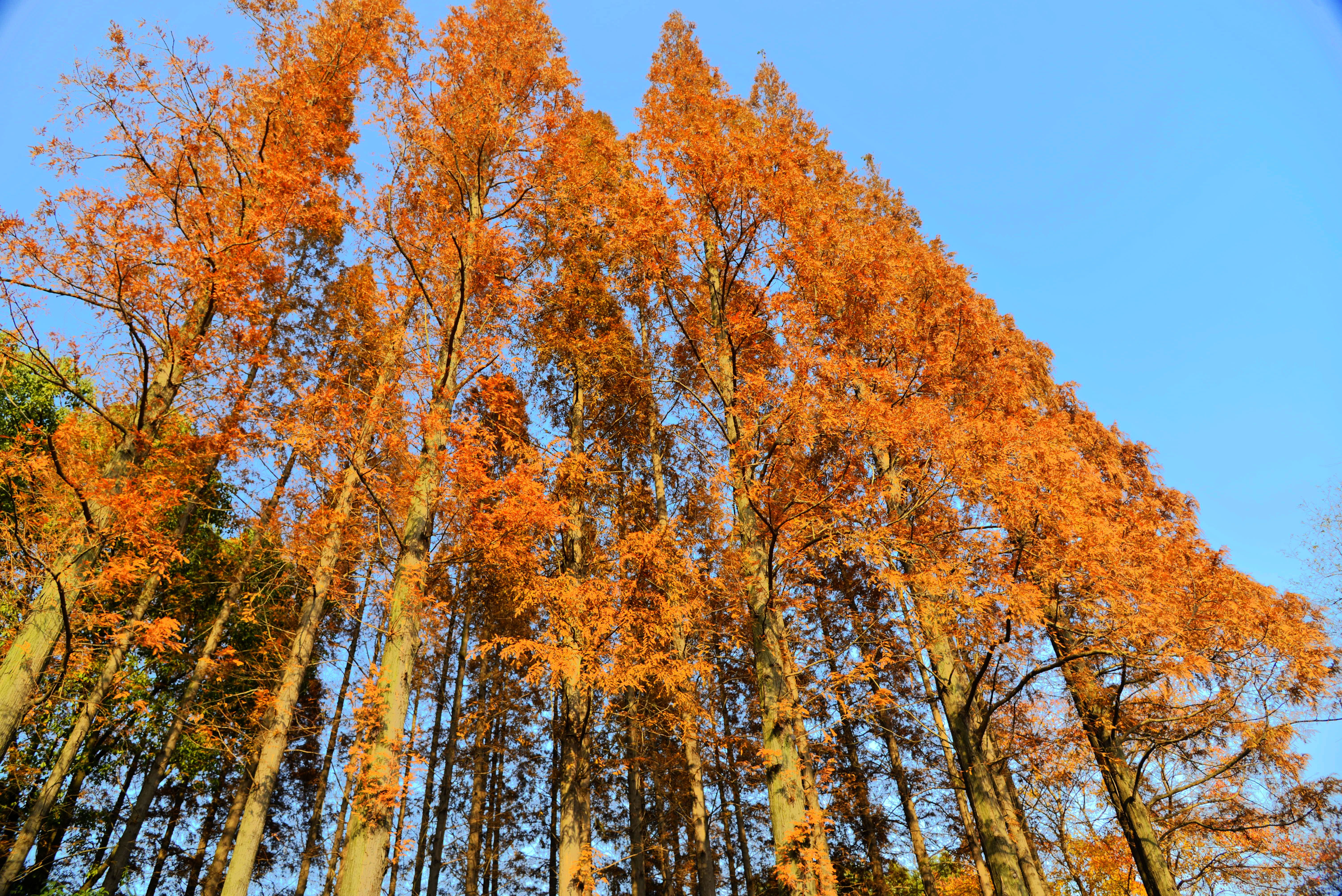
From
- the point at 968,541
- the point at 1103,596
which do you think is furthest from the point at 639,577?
the point at 1103,596

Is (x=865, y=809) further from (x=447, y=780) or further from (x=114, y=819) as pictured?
(x=114, y=819)

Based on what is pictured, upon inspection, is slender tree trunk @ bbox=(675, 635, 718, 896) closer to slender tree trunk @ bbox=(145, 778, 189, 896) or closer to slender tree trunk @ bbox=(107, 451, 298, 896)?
slender tree trunk @ bbox=(107, 451, 298, 896)

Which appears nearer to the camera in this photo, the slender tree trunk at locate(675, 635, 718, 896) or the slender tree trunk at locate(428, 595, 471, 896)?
the slender tree trunk at locate(675, 635, 718, 896)

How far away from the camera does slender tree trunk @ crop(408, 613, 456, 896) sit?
17484mm

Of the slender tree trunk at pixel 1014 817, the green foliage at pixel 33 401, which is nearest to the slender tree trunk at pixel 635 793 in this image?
the slender tree trunk at pixel 1014 817

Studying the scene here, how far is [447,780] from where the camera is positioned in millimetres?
15367

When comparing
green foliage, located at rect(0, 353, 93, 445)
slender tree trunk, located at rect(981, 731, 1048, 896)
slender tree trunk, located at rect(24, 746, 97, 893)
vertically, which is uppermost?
green foliage, located at rect(0, 353, 93, 445)

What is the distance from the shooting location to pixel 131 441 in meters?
7.14

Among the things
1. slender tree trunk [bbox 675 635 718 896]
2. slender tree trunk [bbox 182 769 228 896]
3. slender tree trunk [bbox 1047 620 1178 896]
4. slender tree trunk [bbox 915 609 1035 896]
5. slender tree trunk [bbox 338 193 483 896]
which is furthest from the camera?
slender tree trunk [bbox 182 769 228 896]

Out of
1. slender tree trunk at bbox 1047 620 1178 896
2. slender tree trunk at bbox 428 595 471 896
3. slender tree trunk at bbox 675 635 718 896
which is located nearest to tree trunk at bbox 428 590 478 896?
slender tree trunk at bbox 428 595 471 896

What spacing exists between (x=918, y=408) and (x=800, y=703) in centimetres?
500

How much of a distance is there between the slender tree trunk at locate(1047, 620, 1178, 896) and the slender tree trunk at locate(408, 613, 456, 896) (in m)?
15.0

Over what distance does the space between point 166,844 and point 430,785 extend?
Answer: 358 inches

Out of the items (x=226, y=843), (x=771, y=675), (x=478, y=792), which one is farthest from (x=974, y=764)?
(x=226, y=843)
